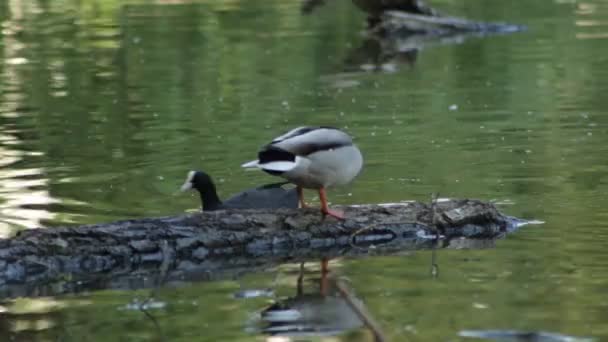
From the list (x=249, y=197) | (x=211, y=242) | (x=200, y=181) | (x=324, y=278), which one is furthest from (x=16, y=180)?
(x=324, y=278)

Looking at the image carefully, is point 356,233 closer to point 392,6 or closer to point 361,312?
point 361,312

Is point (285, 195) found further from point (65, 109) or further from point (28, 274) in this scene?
point (65, 109)

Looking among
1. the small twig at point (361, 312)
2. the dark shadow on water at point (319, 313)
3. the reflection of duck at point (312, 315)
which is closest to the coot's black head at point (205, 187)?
the dark shadow on water at point (319, 313)

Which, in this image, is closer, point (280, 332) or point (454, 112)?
point (280, 332)

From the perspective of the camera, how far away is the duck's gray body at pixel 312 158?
953 cm

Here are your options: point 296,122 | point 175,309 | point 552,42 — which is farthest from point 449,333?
point 552,42

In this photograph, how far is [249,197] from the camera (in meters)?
11.3

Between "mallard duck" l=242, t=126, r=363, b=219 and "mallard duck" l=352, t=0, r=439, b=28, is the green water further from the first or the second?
"mallard duck" l=352, t=0, r=439, b=28

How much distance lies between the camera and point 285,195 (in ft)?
36.8

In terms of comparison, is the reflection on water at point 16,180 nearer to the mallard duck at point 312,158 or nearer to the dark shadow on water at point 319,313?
the mallard duck at point 312,158

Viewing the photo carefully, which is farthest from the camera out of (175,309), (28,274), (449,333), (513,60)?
(513,60)

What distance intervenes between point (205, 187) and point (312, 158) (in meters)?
1.67

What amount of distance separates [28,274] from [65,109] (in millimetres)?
10632

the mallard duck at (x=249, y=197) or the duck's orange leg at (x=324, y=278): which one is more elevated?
the mallard duck at (x=249, y=197)
